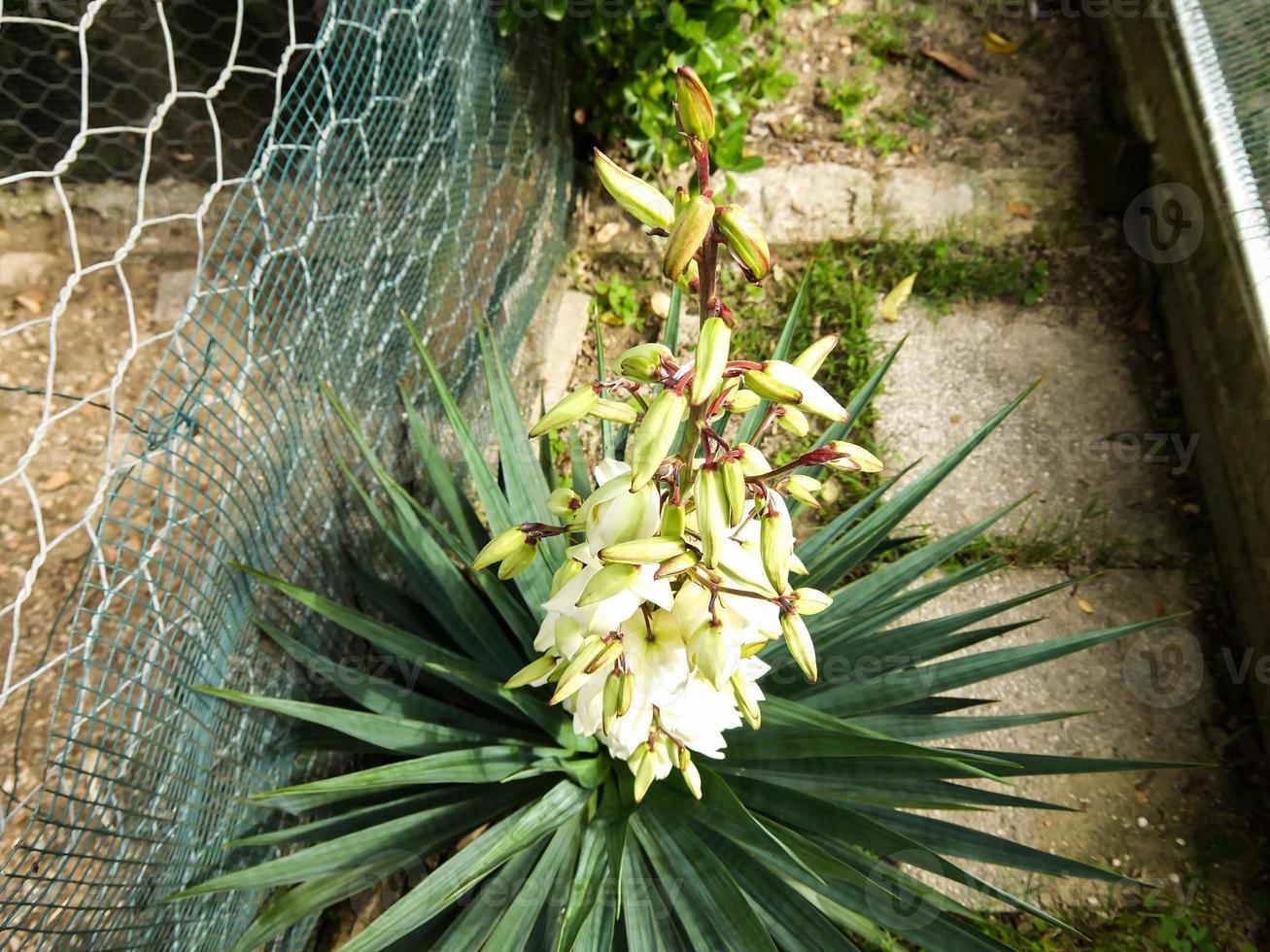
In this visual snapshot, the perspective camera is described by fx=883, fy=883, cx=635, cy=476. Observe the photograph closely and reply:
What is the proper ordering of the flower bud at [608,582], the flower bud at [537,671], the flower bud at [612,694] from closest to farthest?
1. the flower bud at [608,582]
2. the flower bud at [612,694]
3. the flower bud at [537,671]

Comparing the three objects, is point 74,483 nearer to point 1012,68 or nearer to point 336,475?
point 336,475

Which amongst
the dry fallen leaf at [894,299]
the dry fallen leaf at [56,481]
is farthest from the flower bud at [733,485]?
the dry fallen leaf at [56,481]

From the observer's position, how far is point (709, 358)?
82 centimetres

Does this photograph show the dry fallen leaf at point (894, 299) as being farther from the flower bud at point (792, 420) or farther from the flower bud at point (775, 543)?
the flower bud at point (775, 543)

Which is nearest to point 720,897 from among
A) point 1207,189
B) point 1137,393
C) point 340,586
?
point 340,586

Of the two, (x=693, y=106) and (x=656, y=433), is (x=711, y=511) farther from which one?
(x=693, y=106)

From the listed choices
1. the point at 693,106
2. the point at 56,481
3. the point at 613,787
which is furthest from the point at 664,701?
the point at 56,481

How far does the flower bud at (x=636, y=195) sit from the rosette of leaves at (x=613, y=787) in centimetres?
74

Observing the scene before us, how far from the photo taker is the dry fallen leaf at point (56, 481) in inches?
98.1

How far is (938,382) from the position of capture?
2.60 meters

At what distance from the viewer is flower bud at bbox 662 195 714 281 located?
78 cm

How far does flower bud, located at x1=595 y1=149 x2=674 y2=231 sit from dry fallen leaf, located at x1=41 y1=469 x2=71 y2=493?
90.9 inches

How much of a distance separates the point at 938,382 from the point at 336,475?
1.74 meters

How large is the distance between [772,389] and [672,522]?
172 mm
